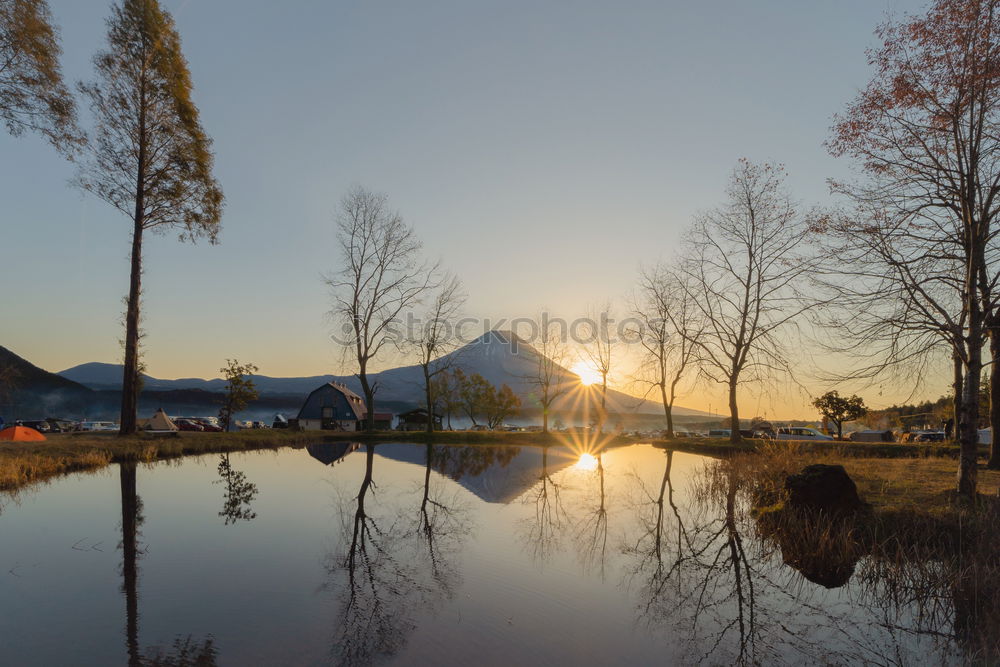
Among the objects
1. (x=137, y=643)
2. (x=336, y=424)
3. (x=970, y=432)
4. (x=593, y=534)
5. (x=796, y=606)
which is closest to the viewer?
(x=137, y=643)

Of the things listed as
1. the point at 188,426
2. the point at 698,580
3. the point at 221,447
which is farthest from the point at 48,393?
the point at 698,580

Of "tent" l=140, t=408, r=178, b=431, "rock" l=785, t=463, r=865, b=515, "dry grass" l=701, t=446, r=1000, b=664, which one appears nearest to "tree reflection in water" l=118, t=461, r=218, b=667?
"dry grass" l=701, t=446, r=1000, b=664

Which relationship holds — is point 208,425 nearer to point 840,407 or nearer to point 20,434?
point 20,434

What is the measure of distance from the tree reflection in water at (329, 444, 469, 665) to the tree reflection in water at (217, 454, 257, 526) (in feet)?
7.08

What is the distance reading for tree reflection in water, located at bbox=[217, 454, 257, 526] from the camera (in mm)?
11352

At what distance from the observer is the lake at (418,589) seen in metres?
5.44

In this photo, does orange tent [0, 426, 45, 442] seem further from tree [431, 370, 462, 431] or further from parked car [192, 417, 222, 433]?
tree [431, 370, 462, 431]

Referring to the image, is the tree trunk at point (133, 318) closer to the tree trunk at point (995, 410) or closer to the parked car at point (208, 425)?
the tree trunk at point (995, 410)

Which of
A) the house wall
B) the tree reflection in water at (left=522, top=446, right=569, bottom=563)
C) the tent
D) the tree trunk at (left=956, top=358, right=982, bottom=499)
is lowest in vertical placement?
the house wall

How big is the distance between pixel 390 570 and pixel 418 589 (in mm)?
894

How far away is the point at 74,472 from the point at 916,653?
68.3ft

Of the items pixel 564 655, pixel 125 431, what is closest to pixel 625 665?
pixel 564 655

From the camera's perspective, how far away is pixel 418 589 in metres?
7.07

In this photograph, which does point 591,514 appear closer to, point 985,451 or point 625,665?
point 625,665
